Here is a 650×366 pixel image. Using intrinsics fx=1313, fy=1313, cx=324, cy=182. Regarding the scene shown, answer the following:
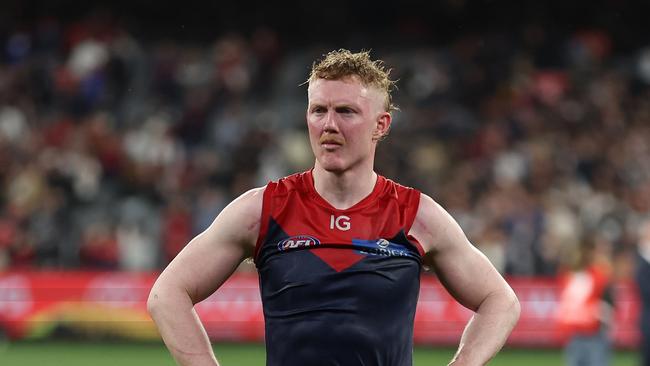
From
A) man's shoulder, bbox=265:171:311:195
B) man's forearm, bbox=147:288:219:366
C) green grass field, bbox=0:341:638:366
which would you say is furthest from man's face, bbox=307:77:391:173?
green grass field, bbox=0:341:638:366

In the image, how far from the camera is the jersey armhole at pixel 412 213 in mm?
4746

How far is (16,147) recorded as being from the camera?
812 inches

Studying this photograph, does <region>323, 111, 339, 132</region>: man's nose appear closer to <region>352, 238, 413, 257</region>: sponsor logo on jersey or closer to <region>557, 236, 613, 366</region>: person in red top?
<region>352, 238, 413, 257</region>: sponsor logo on jersey

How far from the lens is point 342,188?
4.79 m

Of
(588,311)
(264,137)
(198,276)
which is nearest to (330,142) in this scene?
(198,276)

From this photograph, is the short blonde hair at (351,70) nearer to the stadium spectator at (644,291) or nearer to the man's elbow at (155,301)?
the man's elbow at (155,301)

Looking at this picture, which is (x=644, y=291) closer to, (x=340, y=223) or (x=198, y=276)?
(x=340, y=223)

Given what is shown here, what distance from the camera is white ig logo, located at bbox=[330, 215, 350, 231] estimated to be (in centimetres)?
469

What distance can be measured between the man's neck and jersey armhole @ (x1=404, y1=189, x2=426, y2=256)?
18 cm

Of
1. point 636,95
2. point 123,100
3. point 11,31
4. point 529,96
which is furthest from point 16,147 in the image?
point 636,95

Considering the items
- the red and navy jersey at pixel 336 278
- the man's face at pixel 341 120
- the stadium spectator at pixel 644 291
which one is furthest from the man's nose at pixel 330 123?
the stadium spectator at pixel 644 291

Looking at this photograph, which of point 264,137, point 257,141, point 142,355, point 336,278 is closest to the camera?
point 336,278

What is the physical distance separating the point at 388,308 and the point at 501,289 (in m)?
0.50

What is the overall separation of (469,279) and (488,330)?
0.20m
